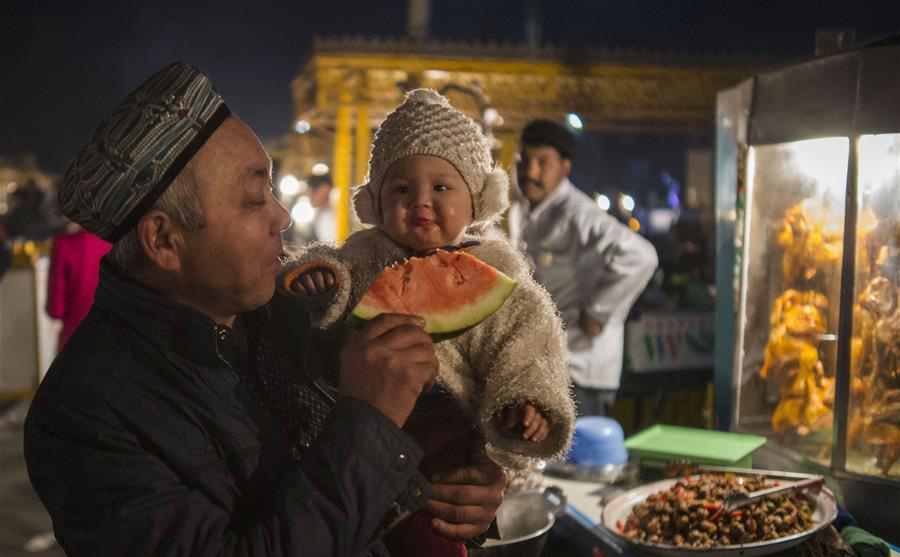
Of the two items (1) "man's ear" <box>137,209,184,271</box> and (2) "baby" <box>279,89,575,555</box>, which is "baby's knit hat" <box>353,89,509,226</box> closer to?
(2) "baby" <box>279,89,575,555</box>

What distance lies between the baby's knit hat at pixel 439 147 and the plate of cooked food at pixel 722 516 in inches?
58.2

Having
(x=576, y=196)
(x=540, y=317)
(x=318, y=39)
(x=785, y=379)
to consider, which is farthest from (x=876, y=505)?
(x=318, y=39)

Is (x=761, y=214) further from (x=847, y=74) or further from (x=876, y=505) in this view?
(x=876, y=505)

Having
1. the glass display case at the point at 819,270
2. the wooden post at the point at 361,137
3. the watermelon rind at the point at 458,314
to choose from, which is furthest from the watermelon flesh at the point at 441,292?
the wooden post at the point at 361,137

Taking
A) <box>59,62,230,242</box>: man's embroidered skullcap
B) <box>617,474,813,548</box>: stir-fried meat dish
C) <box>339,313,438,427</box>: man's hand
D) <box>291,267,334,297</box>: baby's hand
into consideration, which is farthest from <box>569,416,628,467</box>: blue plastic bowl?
<box>59,62,230,242</box>: man's embroidered skullcap

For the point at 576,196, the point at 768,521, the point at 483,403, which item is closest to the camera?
the point at 483,403

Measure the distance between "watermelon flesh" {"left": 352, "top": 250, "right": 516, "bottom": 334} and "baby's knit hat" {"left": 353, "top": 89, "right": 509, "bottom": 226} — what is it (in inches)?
10.3

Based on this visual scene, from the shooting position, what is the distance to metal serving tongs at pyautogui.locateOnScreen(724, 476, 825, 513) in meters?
2.93

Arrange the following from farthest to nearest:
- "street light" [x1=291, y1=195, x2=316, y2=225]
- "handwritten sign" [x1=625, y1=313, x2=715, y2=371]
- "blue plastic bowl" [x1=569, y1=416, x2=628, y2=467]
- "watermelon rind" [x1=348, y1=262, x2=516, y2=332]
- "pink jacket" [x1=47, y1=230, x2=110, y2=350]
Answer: "street light" [x1=291, y1=195, x2=316, y2=225] → "handwritten sign" [x1=625, y1=313, x2=715, y2=371] → "pink jacket" [x1=47, y1=230, x2=110, y2=350] → "blue plastic bowl" [x1=569, y1=416, x2=628, y2=467] → "watermelon rind" [x1=348, y1=262, x2=516, y2=332]

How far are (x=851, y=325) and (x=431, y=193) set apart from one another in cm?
239

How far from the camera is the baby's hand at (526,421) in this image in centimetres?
177

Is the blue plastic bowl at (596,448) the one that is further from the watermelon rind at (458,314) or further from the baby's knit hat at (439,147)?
the watermelon rind at (458,314)

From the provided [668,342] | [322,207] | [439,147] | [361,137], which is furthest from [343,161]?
[439,147]

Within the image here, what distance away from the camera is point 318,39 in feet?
46.1
